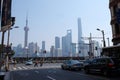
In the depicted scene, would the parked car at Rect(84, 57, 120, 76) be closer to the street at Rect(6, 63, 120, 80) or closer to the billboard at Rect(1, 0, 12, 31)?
the street at Rect(6, 63, 120, 80)

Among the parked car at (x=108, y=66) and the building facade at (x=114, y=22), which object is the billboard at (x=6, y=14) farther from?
the building facade at (x=114, y=22)

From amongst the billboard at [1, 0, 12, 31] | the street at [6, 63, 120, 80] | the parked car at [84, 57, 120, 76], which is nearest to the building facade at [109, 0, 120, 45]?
the street at [6, 63, 120, 80]

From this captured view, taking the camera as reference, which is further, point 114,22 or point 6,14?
point 114,22

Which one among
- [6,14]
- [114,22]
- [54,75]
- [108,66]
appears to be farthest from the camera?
[114,22]

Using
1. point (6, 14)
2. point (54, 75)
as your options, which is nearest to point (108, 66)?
point (54, 75)

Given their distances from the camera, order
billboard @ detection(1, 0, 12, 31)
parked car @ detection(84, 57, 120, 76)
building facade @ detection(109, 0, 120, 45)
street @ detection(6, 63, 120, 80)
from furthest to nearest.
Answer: building facade @ detection(109, 0, 120, 45) < parked car @ detection(84, 57, 120, 76) < street @ detection(6, 63, 120, 80) < billboard @ detection(1, 0, 12, 31)

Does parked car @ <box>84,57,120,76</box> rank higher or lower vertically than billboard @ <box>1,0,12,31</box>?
lower

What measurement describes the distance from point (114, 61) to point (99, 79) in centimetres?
369

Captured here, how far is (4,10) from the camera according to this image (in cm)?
1495

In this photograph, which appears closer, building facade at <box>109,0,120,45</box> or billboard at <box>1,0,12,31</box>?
billboard at <box>1,0,12,31</box>

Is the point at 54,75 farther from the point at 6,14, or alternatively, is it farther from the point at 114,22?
the point at 114,22

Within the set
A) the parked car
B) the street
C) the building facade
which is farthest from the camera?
the building facade

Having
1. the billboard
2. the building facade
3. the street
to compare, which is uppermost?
the building facade

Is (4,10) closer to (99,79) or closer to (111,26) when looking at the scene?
(99,79)
